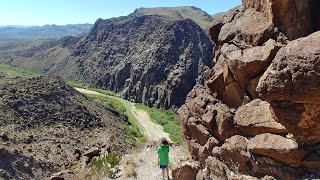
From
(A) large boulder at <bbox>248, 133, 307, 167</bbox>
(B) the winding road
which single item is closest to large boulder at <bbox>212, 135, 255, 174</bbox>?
(A) large boulder at <bbox>248, 133, 307, 167</bbox>

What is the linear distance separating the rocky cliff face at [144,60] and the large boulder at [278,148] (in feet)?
258

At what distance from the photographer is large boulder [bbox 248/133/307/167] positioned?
1102 centimetres

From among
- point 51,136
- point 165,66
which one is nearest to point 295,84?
point 51,136

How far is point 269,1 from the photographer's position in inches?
524

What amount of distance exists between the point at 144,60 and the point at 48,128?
249 feet

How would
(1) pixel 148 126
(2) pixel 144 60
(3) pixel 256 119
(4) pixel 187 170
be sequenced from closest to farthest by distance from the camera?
(3) pixel 256 119
(4) pixel 187 170
(1) pixel 148 126
(2) pixel 144 60

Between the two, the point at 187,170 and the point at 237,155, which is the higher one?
the point at 237,155

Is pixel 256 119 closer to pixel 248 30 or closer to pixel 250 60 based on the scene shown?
pixel 250 60

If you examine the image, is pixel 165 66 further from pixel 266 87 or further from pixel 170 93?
pixel 266 87

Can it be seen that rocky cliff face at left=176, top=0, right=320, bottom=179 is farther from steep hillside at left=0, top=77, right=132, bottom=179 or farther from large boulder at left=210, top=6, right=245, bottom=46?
steep hillside at left=0, top=77, right=132, bottom=179

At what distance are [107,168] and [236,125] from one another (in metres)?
11.6

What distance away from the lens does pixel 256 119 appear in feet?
42.1

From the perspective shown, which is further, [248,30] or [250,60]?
[248,30]

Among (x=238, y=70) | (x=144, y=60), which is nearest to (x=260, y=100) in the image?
(x=238, y=70)
